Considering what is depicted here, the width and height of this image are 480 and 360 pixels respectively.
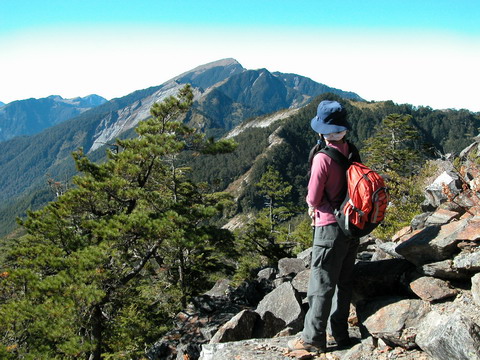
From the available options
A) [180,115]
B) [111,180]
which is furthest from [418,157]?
[111,180]

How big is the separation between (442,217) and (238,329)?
4645mm

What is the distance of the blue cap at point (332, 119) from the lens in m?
4.24

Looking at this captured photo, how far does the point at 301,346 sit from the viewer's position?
482cm

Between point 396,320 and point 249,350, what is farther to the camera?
point 249,350

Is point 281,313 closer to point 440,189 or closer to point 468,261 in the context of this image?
point 468,261

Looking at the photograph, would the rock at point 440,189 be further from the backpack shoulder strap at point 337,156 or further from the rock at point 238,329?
the backpack shoulder strap at point 337,156

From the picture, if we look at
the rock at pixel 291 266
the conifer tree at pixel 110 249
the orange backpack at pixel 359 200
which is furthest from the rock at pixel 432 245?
the conifer tree at pixel 110 249

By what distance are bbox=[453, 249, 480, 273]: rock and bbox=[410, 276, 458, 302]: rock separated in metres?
0.32

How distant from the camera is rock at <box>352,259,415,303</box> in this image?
5.48 m

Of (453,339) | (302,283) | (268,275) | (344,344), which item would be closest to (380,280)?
(344,344)

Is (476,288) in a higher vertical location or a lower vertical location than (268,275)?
higher

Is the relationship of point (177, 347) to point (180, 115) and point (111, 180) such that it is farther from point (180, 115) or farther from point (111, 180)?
point (180, 115)

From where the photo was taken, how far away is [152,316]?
1434cm

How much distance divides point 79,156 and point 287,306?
976cm
